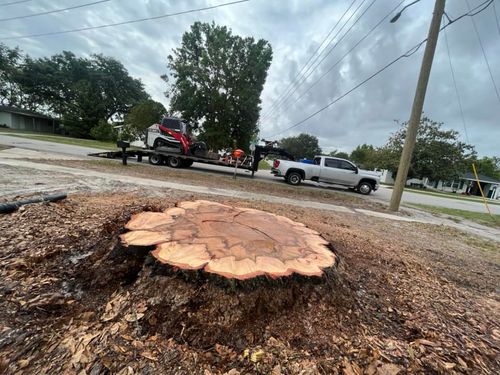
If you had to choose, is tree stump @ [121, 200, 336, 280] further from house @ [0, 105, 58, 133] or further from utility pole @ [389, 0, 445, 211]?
house @ [0, 105, 58, 133]

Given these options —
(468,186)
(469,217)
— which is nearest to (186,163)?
(469,217)

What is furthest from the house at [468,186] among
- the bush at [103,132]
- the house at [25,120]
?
the house at [25,120]

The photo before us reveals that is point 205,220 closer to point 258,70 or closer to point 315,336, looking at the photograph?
point 315,336

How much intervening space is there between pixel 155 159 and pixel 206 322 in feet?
38.0

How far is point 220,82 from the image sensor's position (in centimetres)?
2170

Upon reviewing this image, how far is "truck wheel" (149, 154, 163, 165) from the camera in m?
11.8

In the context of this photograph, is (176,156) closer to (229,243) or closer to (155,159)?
(155,159)

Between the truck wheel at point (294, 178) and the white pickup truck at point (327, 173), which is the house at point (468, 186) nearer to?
the white pickup truck at point (327, 173)

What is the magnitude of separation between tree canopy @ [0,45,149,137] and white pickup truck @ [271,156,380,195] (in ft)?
114

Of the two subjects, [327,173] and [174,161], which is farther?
[327,173]

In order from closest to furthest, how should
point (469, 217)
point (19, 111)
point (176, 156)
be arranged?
1. point (469, 217)
2. point (176, 156)
3. point (19, 111)

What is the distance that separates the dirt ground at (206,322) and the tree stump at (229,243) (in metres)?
0.08

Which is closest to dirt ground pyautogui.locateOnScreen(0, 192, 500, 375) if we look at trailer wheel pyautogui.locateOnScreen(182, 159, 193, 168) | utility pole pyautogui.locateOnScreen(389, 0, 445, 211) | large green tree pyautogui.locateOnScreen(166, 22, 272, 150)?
utility pole pyautogui.locateOnScreen(389, 0, 445, 211)

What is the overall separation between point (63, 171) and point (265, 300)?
7.36 m
